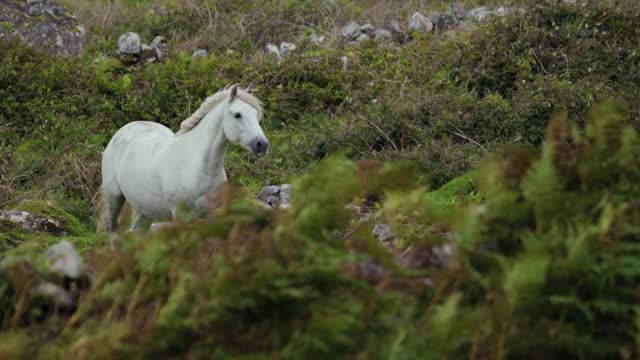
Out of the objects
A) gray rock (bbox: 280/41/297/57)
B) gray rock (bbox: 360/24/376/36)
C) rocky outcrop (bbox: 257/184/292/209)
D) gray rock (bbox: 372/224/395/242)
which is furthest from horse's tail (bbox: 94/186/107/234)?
gray rock (bbox: 360/24/376/36)

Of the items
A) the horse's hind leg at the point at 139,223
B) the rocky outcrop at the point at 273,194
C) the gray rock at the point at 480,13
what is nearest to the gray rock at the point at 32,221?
the horse's hind leg at the point at 139,223

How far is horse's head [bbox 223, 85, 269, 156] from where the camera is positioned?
8.13m

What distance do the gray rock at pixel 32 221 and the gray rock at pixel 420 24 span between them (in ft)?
20.8

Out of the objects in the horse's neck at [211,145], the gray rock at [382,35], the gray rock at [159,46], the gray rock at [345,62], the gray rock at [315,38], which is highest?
the horse's neck at [211,145]

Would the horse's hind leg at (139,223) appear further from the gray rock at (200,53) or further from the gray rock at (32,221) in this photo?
the gray rock at (200,53)

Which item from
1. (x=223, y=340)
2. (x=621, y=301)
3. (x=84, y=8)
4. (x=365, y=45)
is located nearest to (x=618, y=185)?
(x=621, y=301)

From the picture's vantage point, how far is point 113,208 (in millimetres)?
9625

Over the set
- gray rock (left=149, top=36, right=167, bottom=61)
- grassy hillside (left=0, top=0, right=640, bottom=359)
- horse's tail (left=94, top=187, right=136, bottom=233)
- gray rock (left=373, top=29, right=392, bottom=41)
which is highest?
grassy hillside (left=0, top=0, right=640, bottom=359)

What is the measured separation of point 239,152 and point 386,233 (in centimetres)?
513

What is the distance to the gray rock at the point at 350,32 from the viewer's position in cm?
1463

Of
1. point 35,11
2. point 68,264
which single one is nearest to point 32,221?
point 68,264

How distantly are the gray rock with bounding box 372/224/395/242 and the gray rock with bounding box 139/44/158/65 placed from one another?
23.3 ft

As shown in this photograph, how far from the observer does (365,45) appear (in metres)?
14.1

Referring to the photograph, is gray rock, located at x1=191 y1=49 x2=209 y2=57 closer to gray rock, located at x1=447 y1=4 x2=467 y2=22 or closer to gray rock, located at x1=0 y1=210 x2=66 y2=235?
gray rock, located at x1=447 y1=4 x2=467 y2=22
